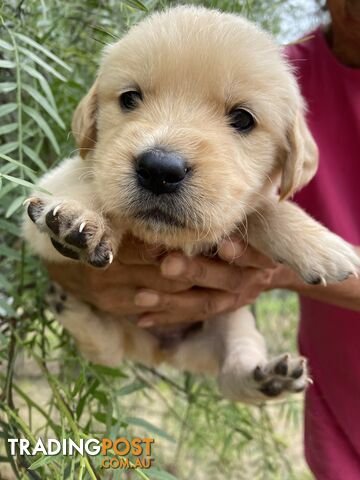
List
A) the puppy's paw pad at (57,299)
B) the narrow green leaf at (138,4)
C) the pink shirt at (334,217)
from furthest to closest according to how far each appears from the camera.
Result: the pink shirt at (334,217), the puppy's paw pad at (57,299), the narrow green leaf at (138,4)

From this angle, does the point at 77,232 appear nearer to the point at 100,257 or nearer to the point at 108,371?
the point at 100,257

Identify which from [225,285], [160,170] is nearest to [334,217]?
[225,285]

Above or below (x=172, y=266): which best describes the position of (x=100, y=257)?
above

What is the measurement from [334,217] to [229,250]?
763 mm

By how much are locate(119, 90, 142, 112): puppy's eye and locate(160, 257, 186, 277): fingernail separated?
51 centimetres

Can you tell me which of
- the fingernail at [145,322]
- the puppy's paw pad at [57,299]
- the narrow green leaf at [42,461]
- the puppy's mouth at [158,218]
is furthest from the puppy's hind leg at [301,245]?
the narrow green leaf at [42,461]

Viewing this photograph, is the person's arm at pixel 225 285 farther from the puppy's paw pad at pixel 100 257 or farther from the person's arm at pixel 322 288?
the puppy's paw pad at pixel 100 257

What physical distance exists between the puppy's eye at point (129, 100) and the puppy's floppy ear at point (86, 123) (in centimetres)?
14

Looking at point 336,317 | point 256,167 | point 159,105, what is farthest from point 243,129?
point 336,317

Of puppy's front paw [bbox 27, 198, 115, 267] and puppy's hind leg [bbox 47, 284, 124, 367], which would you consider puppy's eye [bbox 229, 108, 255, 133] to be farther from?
puppy's hind leg [bbox 47, 284, 124, 367]

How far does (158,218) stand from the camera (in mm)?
1522

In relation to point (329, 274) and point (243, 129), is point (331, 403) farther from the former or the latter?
point (243, 129)

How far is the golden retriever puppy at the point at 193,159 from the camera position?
1.48 metres

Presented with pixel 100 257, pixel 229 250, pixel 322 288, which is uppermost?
pixel 100 257
